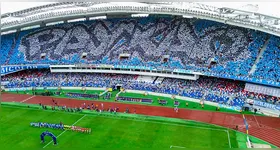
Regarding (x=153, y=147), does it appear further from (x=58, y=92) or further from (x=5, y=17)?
(x=5, y=17)

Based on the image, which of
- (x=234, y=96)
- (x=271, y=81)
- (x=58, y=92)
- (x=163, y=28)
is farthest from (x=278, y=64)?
(x=58, y=92)

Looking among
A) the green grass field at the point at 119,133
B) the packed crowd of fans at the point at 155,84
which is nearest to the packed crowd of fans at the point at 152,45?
the packed crowd of fans at the point at 155,84

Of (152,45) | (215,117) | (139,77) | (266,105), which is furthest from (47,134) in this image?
(152,45)

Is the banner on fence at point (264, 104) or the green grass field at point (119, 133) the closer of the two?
the green grass field at point (119, 133)

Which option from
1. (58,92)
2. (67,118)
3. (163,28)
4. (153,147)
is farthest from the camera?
(163,28)

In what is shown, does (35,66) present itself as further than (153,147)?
Yes

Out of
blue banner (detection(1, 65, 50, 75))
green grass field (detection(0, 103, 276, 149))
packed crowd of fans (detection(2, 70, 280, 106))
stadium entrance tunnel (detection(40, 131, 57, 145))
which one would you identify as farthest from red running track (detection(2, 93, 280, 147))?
stadium entrance tunnel (detection(40, 131, 57, 145))

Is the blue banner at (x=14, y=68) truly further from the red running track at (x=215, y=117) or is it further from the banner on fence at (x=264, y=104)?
the banner on fence at (x=264, y=104)
